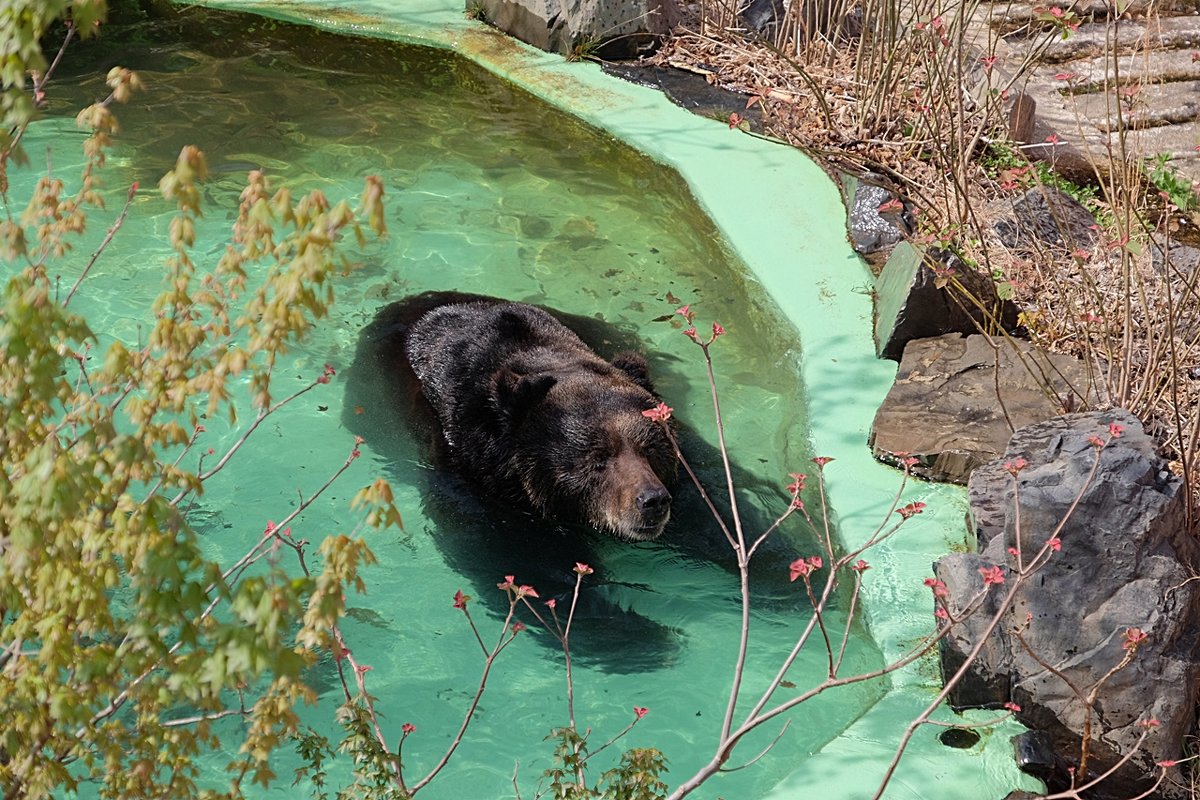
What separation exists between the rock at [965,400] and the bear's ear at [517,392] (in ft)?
5.13

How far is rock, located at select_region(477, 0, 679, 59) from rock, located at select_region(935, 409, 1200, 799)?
20.6ft

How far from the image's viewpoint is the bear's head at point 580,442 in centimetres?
560

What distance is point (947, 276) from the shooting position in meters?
A: 5.67

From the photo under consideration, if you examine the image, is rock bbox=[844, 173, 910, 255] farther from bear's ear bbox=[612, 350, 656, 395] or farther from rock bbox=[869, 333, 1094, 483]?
bear's ear bbox=[612, 350, 656, 395]

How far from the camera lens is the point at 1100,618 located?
4.31m

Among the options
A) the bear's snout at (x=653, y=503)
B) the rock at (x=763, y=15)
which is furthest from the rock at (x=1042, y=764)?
the rock at (x=763, y=15)

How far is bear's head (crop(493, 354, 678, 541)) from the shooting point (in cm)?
560

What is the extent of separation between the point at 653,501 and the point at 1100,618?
1802 millimetres

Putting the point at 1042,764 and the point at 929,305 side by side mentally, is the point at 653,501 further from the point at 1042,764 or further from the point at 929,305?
the point at 929,305

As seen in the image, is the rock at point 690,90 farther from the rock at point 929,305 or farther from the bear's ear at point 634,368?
the bear's ear at point 634,368

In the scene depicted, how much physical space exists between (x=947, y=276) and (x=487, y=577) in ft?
8.16

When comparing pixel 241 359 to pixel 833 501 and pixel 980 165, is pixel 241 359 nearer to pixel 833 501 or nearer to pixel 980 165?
pixel 833 501

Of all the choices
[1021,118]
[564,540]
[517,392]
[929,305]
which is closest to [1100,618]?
[929,305]

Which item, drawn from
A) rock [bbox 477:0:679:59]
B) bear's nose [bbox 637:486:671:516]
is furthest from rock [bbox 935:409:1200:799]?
rock [bbox 477:0:679:59]
